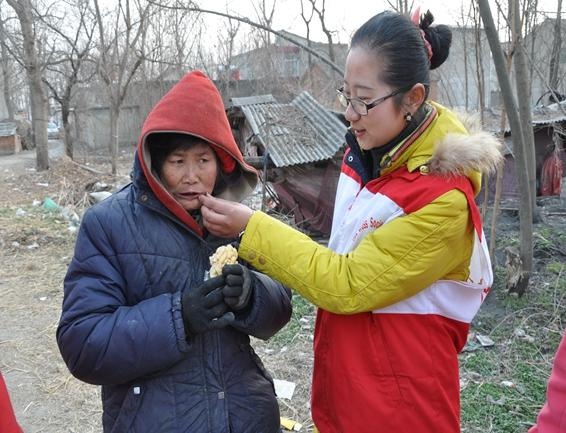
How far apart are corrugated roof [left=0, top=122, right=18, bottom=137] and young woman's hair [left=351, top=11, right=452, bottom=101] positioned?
27.3m

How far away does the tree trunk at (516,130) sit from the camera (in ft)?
12.3

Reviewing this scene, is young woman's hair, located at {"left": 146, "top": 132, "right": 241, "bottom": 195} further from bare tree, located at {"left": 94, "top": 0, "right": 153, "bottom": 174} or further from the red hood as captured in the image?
bare tree, located at {"left": 94, "top": 0, "right": 153, "bottom": 174}

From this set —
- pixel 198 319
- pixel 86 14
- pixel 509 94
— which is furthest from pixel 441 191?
pixel 86 14

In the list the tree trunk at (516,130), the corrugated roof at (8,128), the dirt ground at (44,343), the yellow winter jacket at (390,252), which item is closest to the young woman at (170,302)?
the yellow winter jacket at (390,252)

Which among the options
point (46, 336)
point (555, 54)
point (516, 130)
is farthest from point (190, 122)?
point (555, 54)

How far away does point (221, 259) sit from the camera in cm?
153

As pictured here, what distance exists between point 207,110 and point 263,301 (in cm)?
64

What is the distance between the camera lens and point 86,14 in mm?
16688

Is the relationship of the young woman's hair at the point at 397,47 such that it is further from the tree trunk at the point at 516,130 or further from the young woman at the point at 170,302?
the tree trunk at the point at 516,130

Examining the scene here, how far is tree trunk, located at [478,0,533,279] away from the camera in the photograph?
3753 millimetres

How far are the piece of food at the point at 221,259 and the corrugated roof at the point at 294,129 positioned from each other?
243 inches

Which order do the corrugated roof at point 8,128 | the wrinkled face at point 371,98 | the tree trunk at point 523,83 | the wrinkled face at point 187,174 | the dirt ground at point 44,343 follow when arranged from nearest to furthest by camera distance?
1. the wrinkled face at point 371,98
2. the wrinkled face at point 187,174
3. the dirt ground at point 44,343
4. the tree trunk at point 523,83
5. the corrugated roof at point 8,128

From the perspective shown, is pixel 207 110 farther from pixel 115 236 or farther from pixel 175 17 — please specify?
pixel 175 17

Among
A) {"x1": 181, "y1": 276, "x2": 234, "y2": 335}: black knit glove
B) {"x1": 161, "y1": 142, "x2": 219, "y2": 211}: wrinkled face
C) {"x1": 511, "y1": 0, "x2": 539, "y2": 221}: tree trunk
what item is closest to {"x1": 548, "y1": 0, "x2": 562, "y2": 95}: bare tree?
{"x1": 511, "y1": 0, "x2": 539, "y2": 221}: tree trunk
